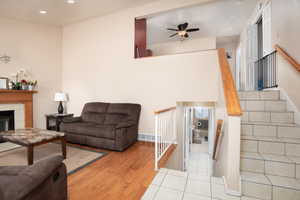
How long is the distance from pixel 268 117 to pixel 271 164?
100 centimetres

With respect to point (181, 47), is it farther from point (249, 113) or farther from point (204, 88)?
point (249, 113)

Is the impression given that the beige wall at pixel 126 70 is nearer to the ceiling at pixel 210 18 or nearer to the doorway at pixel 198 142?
the ceiling at pixel 210 18

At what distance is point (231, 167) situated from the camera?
1.63 meters

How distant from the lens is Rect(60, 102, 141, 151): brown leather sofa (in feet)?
9.95

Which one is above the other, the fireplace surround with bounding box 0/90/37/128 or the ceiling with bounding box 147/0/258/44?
the ceiling with bounding box 147/0/258/44

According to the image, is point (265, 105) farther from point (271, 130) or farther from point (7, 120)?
point (7, 120)

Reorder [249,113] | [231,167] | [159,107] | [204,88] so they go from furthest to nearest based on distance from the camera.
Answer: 1. [159,107]
2. [204,88]
3. [249,113]
4. [231,167]

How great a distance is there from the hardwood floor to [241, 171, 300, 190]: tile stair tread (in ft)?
3.90

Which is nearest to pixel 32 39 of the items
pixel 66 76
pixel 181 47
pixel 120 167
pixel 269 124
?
pixel 66 76

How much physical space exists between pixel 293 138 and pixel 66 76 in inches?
225

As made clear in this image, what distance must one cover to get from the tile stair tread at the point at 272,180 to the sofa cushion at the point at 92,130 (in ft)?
7.47

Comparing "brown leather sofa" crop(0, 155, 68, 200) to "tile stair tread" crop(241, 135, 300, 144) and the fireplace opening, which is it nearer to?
"tile stair tread" crop(241, 135, 300, 144)

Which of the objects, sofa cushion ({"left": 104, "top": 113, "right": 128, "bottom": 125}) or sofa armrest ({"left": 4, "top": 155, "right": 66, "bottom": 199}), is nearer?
sofa armrest ({"left": 4, "top": 155, "right": 66, "bottom": 199})

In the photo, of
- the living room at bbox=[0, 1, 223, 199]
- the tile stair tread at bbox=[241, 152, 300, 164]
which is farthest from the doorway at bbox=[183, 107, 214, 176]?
the tile stair tread at bbox=[241, 152, 300, 164]
